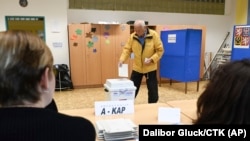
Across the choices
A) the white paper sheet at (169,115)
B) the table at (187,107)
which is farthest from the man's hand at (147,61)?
the white paper sheet at (169,115)

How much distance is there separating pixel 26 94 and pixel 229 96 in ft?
2.05

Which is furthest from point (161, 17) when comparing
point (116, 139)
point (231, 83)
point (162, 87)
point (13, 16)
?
point (231, 83)

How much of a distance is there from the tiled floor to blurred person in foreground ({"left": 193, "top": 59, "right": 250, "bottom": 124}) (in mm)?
3592

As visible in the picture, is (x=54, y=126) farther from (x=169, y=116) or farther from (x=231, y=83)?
(x=169, y=116)

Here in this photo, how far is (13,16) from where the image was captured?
5148 millimetres

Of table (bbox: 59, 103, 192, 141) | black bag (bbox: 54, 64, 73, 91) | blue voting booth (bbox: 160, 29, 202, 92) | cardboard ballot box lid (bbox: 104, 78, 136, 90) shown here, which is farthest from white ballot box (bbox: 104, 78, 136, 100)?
black bag (bbox: 54, 64, 73, 91)

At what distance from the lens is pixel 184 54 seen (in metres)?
5.29

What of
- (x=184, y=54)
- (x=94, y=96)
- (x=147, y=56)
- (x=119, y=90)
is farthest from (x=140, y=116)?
(x=184, y=54)

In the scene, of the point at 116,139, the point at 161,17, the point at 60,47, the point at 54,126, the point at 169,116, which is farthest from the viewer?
the point at 161,17

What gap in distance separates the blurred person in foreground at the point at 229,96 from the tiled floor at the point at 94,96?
3.59 meters

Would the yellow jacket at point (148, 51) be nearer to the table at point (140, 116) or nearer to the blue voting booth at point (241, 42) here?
the blue voting booth at point (241, 42)

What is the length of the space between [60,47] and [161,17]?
2733 millimetres

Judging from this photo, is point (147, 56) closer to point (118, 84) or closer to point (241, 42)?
point (118, 84)

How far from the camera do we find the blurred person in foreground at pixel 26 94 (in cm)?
70
